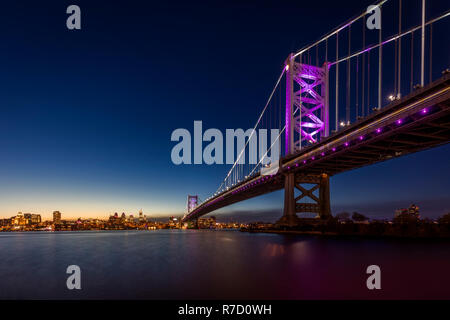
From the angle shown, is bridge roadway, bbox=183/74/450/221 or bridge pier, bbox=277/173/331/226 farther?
bridge pier, bbox=277/173/331/226

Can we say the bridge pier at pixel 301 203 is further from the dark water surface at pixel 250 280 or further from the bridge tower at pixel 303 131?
the dark water surface at pixel 250 280

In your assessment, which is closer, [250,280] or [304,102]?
[250,280]

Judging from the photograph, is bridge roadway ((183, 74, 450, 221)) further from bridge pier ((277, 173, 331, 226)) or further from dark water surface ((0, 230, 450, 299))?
dark water surface ((0, 230, 450, 299))

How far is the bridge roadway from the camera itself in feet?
55.3

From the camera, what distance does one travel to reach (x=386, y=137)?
21.0m

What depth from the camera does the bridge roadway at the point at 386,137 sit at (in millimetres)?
16844

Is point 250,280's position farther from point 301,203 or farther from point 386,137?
point 301,203

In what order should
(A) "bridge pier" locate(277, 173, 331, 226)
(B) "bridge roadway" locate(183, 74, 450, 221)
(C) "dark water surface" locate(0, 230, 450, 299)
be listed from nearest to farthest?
(C) "dark water surface" locate(0, 230, 450, 299) < (B) "bridge roadway" locate(183, 74, 450, 221) < (A) "bridge pier" locate(277, 173, 331, 226)

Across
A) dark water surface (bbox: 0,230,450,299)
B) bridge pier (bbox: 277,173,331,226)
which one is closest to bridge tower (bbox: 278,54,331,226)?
bridge pier (bbox: 277,173,331,226)

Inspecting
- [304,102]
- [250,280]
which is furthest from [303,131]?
[250,280]
